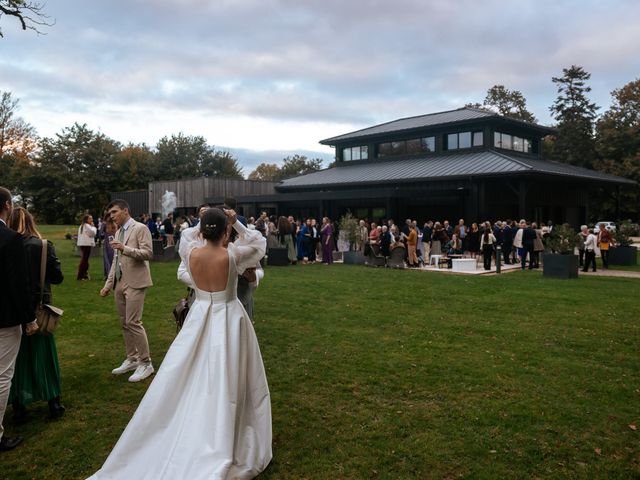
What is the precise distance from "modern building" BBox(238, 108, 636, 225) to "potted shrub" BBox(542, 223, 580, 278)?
24.1 ft

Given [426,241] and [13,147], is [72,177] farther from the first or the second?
[426,241]

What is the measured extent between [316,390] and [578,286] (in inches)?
395

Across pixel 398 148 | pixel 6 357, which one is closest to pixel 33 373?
pixel 6 357

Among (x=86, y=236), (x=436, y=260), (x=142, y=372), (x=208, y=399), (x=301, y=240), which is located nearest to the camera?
(x=208, y=399)

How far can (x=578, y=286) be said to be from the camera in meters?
12.7

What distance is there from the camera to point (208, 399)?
3.45m

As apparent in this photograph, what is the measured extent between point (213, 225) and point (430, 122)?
2869cm

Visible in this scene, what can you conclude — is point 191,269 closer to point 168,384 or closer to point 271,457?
point 168,384

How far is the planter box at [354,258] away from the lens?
61.4 ft

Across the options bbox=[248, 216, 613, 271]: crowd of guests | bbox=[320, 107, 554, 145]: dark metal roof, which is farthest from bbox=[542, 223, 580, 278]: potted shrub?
bbox=[320, 107, 554, 145]: dark metal roof

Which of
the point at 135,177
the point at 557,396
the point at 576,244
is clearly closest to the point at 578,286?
the point at 576,244

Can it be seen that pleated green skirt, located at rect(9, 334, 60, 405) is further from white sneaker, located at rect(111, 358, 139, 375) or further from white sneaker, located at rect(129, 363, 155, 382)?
white sneaker, located at rect(111, 358, 139, 375)

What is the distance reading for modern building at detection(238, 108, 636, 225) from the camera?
24156mm

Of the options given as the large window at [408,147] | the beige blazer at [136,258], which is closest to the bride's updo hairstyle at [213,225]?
the beige blazer at [136,258]
